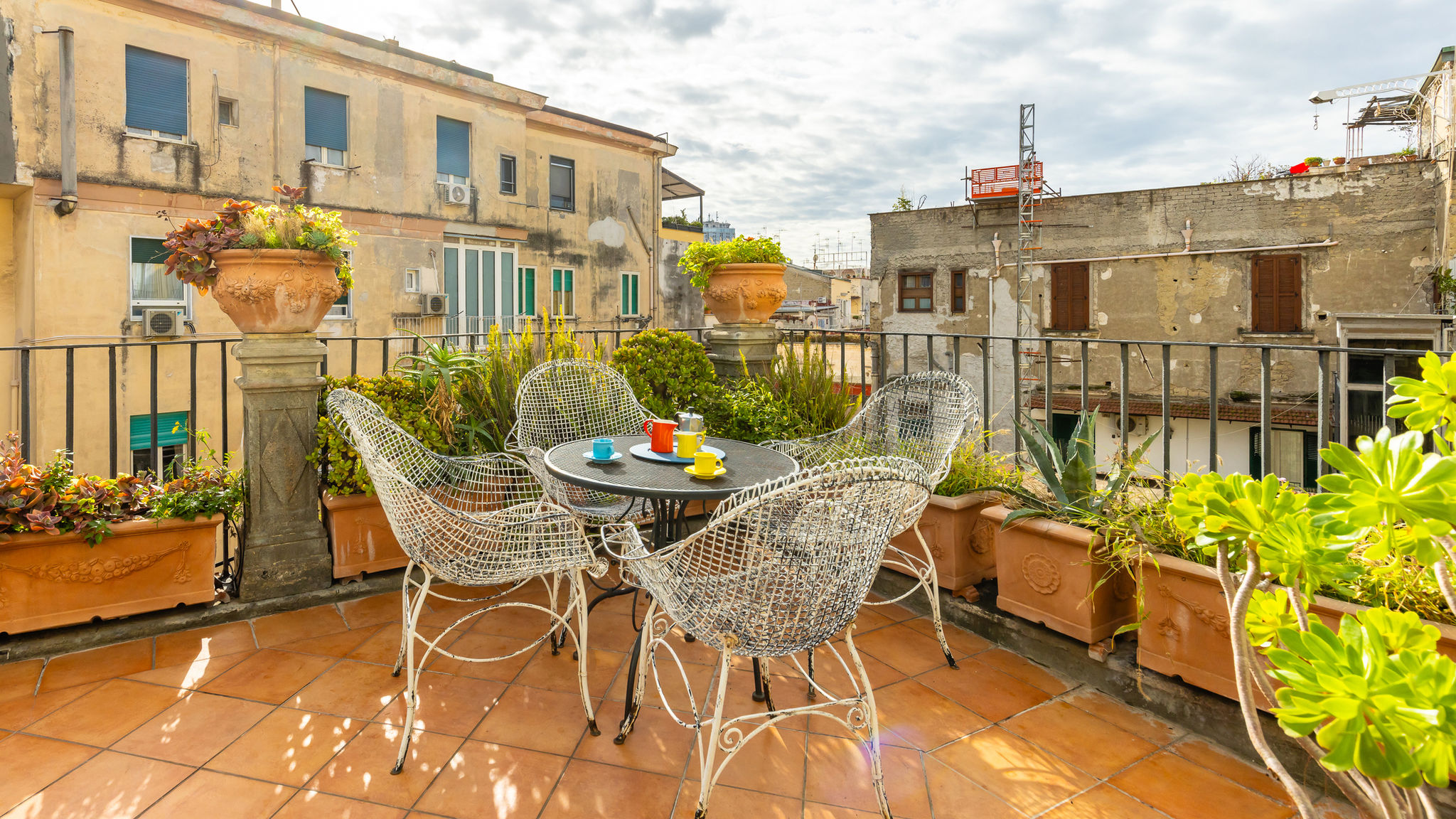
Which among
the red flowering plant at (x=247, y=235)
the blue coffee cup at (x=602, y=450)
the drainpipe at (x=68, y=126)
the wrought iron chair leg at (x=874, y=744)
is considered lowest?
the wrought iron chair leg at (x=874, y=744)

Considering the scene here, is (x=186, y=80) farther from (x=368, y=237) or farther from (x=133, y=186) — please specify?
(x=368, y=237)

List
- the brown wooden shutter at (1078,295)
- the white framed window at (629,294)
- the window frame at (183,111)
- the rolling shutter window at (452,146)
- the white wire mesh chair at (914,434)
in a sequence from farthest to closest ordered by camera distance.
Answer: the white framed window at (629,294) < the brown wooden shutter at (1078,295) < the rolling shutter window at (452,146) < the window frame at (183,111) < the white wire mesh chair at (914,434)

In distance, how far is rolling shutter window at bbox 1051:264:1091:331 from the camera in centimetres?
1528

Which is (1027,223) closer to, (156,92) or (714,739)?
(156,92)

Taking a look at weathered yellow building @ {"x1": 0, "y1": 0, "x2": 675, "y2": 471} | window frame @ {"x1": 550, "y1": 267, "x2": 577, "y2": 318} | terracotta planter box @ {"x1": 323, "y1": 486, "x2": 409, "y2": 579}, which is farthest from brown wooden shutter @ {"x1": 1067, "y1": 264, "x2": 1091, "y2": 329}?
terracotta planter box @ {"x1": 323, "y1": 486, "x2": 409, "y2": 579}

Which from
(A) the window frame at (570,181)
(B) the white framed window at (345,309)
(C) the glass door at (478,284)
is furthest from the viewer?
(A) the window frame at (570,181)

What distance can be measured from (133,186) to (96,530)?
9804mm

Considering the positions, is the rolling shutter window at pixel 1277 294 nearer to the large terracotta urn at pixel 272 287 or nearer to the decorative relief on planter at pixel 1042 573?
the decorative relief on planter at pixel 1042 573

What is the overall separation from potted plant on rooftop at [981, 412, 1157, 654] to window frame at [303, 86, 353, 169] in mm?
12203

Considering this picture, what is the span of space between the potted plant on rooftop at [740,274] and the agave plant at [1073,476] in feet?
5.49

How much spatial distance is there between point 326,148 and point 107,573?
35.6 feet

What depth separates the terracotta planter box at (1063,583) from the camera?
2.37m

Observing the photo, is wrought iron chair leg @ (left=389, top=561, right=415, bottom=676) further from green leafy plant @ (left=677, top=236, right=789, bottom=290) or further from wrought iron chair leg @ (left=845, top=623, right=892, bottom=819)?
green leafy plant @ (left=677, top=236, right=789, bottom=290)

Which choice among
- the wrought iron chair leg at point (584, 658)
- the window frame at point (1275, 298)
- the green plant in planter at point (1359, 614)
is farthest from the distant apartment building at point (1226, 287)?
the green plant in planter at point (1359, 614)
